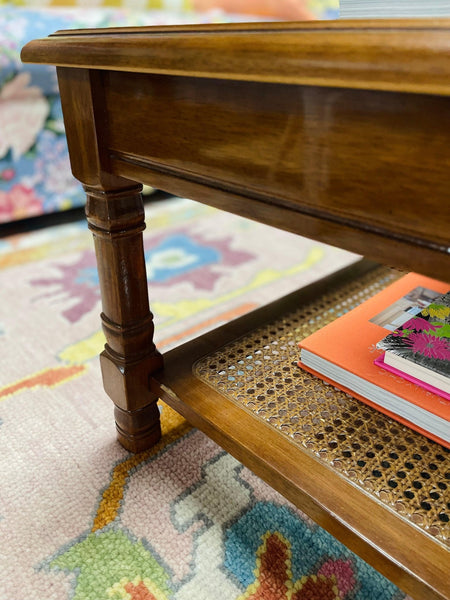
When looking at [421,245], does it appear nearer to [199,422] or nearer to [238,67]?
[238,67]

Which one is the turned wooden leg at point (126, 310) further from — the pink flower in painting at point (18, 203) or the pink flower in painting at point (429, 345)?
the pink flower in painting at point (18, 203)

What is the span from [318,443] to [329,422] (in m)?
0.03

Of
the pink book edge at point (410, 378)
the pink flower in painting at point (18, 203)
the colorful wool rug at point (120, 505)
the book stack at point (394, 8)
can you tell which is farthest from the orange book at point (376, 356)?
the pink flower in painting at point (18, 203)

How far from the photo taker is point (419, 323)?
1.92ft

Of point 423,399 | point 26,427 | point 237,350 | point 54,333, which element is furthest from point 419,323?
point 54,333

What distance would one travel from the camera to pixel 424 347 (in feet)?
1.79

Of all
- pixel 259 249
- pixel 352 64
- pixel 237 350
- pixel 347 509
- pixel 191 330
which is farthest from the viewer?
pixel 259 249

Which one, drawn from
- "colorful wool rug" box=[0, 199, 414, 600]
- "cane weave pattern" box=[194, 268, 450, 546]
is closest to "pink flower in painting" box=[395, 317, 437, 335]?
"cane weave pattern" box=[194, 268, 450, 546]

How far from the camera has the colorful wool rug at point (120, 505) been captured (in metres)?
0.50

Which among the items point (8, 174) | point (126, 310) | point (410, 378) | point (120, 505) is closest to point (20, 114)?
point (8, 174)

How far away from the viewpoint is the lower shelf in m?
0.40

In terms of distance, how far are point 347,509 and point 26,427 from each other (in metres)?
0.47

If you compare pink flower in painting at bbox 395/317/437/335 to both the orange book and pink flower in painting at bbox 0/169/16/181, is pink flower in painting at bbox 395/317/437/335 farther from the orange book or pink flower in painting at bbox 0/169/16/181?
pink flower in painting at bbox 0/169/16/181

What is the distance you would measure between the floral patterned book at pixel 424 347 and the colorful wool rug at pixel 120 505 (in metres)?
0.20
